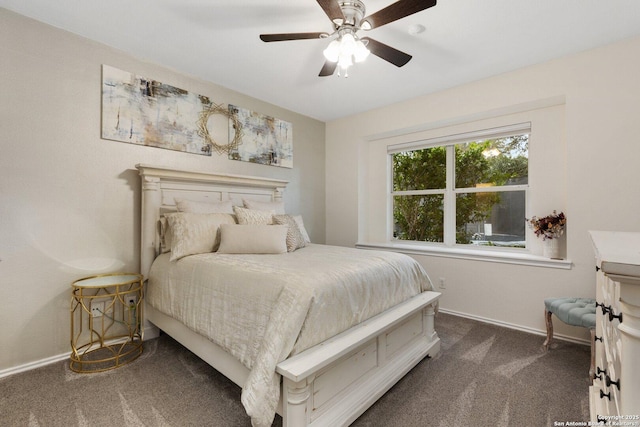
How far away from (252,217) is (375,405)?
1.76 m

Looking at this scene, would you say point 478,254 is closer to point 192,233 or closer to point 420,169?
point 420,169

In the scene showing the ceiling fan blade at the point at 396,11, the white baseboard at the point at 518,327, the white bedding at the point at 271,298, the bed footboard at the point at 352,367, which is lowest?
the white baseboard at the point at 518,327

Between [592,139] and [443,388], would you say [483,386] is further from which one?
[592,139]

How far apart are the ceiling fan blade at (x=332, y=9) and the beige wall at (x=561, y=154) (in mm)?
2026

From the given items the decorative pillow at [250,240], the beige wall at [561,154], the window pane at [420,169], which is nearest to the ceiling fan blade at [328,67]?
the decorative pillow at [250,240]

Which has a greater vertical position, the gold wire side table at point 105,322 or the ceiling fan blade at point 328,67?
the ceiling fan blade at point 328,67

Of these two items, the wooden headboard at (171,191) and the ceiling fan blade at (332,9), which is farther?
the wooden headboard at (171,191)

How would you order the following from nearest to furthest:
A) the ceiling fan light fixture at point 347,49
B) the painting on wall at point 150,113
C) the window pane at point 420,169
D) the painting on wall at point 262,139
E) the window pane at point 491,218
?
the ceiling fan light fixture at point 347,49
the painting on wall at point 150,113
the window pane at point 491,218
the painting on wall at point 262,139
the window pane at point 420,169

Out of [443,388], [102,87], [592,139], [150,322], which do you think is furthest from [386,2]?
[150,322]

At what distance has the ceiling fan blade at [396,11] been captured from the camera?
151cm

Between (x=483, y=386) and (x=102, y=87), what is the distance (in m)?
3.58

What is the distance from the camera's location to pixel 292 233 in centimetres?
274

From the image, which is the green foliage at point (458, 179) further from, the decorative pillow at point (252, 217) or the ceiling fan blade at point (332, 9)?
the ceiling fan blade at point (332, 9)

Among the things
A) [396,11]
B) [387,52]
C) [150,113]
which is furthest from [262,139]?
[396,11]
